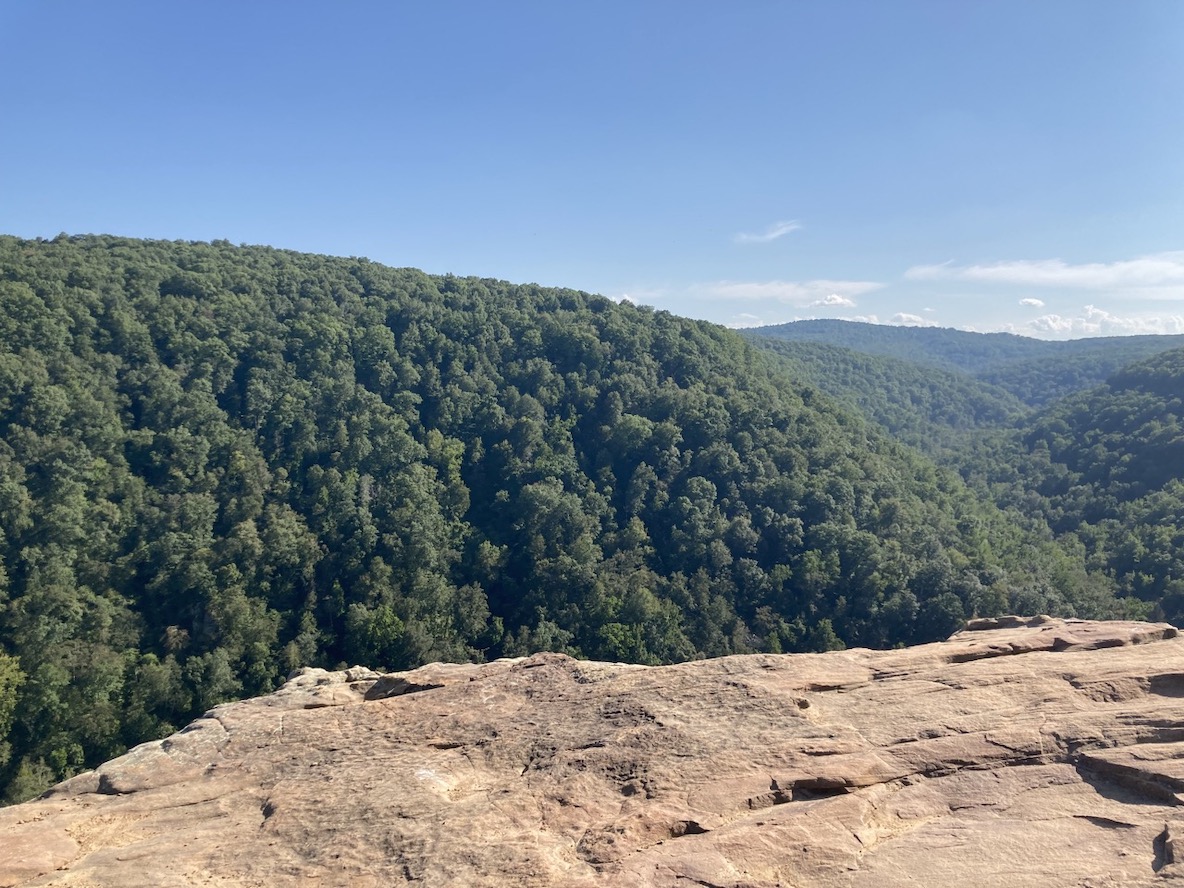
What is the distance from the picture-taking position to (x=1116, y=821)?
10.4m

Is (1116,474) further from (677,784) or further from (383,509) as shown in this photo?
(677,784)

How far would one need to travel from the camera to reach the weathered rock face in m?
10.2

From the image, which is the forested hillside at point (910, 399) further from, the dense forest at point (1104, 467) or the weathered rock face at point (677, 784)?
the weathered rock face at point (677, 784)

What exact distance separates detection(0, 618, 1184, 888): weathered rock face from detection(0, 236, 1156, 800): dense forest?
40249 mm

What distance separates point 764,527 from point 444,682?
6094 cm

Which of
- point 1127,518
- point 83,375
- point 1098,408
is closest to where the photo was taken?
point 83,375

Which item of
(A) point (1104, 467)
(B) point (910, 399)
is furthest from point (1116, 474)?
(B) point (910, 399)

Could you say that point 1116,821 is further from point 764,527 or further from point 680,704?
point 764,527

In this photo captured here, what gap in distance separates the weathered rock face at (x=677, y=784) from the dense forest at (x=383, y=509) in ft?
132

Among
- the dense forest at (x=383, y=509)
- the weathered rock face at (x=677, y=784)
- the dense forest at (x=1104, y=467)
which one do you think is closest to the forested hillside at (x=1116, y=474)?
the dense forest at (x=1104, y=467)

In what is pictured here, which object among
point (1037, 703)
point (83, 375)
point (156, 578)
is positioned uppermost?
point (83, 375)

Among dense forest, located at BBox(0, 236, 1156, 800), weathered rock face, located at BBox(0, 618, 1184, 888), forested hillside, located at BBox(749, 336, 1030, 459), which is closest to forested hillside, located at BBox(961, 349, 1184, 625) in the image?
dense forest, located at BBox(0, 236, 1156, 800)

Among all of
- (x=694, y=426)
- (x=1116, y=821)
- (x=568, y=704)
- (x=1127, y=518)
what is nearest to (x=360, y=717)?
(x=568, y=704)

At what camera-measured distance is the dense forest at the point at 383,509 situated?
2044 inches
